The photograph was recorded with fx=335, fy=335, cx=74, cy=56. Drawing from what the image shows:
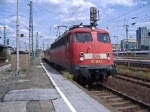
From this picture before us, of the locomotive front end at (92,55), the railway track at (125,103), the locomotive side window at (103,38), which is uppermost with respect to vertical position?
the locomotive side window at (103,38)

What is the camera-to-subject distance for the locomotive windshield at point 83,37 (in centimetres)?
1900

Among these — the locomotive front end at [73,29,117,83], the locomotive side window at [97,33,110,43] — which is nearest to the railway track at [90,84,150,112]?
the locomotive front end at [73,29,117,83]

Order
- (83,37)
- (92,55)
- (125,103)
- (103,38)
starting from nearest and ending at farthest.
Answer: (125,103)
(92,55)
(83,37)
(103,38)

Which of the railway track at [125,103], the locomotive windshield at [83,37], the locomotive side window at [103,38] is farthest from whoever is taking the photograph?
the locomotive side window at [103,38]

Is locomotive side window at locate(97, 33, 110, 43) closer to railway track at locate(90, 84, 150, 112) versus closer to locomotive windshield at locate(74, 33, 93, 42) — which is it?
locomotive windshield at locate(74, 33, 93, 42)

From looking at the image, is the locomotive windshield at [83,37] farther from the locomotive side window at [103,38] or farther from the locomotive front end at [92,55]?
the locomotive side window at [103,38]

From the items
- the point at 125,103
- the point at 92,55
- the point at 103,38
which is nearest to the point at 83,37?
the point at 103,38

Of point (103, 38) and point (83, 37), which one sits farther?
point (103, 38)

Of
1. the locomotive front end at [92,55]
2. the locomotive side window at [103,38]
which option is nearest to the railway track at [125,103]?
the locomotive front end at [92,55]

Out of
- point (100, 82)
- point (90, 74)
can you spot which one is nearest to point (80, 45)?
point (90, 74)

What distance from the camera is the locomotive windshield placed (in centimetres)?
1900

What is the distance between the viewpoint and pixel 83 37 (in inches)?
752

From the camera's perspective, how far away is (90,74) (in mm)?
18344

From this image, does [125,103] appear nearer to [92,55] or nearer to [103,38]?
[92,55]
